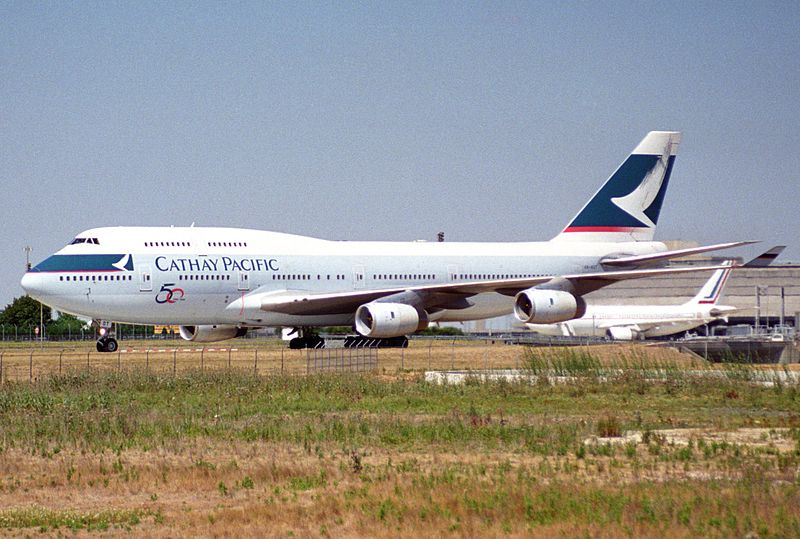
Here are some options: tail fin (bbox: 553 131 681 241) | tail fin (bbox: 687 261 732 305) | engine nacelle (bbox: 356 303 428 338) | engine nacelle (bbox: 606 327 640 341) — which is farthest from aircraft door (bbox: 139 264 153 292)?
tail fin (bbox: 687 261 732 305)

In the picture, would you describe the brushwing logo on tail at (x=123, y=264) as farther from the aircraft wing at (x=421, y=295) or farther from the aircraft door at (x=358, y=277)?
the aircraft door at (x=358, y=277)


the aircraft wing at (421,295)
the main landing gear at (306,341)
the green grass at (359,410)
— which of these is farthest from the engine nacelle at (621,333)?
the green grass at (359,410)

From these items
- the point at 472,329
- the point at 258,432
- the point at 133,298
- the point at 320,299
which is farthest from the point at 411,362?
the point at 472,329

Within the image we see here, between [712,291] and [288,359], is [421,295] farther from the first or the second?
[712,291]

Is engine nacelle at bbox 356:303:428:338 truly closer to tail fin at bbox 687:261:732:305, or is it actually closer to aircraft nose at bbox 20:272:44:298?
aircraft nose at bbox 20:272:44:298

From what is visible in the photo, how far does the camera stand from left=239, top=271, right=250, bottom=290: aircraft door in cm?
4400

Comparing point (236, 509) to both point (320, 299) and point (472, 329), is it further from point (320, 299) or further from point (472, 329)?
point (472, 329)

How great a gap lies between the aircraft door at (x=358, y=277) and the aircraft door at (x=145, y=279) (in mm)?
8705

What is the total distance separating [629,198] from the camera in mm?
52688

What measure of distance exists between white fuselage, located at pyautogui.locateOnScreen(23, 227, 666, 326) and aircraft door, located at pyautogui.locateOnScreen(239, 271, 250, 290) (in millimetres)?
37

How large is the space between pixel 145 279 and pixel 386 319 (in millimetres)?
8841

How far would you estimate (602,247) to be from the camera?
2044 inches

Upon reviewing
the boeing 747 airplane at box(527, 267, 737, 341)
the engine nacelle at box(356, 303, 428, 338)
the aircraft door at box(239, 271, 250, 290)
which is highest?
the aircraft door at box(239, 271, 250, 290)

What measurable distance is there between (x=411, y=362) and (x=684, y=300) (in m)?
88.0
